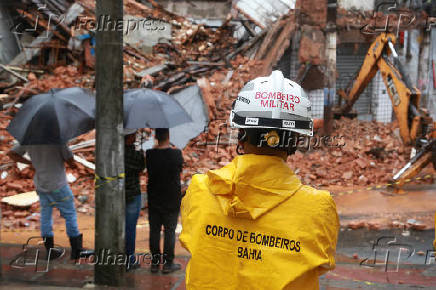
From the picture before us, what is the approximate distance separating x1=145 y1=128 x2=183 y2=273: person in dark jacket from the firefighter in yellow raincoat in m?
3.57

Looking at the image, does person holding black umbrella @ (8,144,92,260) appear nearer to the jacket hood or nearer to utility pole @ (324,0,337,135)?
the jacket hood

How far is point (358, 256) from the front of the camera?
269 inches

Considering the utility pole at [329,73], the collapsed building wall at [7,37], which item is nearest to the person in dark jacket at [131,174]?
the utility pole at [329,73]

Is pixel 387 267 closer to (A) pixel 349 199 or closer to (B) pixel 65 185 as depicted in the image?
(A) pixel 349 199

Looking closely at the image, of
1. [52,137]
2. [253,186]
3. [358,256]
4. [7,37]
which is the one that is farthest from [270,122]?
[7,37]

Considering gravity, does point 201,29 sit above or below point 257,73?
above

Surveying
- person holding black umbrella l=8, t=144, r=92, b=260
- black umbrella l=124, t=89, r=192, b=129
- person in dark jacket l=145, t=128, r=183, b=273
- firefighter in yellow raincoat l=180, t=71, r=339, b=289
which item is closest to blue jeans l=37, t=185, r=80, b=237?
person holding black umbrella l=8, t=144, r=92, b=260

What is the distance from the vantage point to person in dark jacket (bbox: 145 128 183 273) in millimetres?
5449

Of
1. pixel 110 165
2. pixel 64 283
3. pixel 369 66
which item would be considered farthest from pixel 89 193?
pixel 369 66

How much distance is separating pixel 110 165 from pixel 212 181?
10.4 ft

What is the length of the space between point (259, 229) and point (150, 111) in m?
3.92

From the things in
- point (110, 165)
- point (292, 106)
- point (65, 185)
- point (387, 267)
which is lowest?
point (387, 267)

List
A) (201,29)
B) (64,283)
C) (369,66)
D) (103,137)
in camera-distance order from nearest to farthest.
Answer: (103,137), (64,283), (369,66), (201,29)

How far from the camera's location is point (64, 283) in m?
5.28
